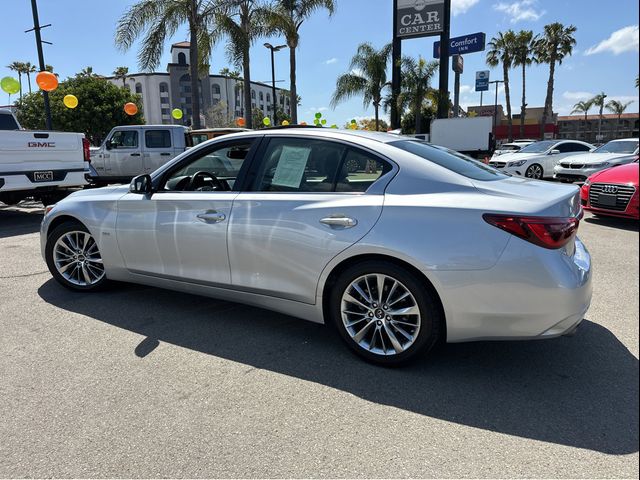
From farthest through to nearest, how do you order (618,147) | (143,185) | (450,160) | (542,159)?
(542,159), (618,147), (143,185), (450,160)

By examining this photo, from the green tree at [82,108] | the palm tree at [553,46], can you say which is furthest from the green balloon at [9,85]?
the palm tree at [553,46]

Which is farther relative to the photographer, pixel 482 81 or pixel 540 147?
pixel 482 81

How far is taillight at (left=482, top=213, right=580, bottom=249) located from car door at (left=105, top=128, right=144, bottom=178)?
13.1 m

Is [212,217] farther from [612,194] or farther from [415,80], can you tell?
[415,80]

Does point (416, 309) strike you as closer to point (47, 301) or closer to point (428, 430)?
point (428, 430)

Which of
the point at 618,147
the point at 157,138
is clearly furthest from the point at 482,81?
the point at 157,138

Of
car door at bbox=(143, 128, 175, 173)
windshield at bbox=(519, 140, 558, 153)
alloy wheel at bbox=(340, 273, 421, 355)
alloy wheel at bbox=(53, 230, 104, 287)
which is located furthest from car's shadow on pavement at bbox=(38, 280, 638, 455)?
windshield at bbox=(519, 140, 558, 153)

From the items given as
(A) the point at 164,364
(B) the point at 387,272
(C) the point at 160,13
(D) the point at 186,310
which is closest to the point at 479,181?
(B) the point at 387,272

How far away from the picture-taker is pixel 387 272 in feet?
9.75

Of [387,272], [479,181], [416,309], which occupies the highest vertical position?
[479,181]

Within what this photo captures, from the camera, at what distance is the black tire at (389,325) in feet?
9.50

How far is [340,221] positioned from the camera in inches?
123

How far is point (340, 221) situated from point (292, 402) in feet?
3.86

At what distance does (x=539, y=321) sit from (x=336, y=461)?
4.53 feet
